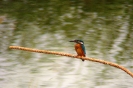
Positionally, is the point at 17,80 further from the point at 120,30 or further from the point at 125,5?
the point at 125,5

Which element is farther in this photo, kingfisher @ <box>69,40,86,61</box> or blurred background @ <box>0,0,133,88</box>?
blurred background @ <box>0,0,133,88</box>

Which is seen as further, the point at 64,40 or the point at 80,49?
the point at 64,40

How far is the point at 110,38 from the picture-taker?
33.0 feet

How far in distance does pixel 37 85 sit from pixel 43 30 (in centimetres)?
→ 414

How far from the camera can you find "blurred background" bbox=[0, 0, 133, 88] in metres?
7.70

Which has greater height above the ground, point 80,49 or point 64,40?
point 80,49

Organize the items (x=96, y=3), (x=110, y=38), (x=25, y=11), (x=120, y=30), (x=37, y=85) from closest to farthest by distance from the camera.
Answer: (x=37, y=85), (x=110, y=38), (x=120, y=30), (x=25, y=11), (x=96, y=3)

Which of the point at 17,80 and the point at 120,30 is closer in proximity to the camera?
the point at 17,80

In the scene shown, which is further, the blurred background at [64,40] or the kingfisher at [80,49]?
the blurred background at [64,40]

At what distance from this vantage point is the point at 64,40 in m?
10.1

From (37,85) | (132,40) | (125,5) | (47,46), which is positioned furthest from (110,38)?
(125,5)

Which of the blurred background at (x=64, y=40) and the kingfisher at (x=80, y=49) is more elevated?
the kingfisher at (x=80, y=49)

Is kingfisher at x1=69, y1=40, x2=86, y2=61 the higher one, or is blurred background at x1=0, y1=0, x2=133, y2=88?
kingfisher at x1=69, y1=40, x2=86, y2=61

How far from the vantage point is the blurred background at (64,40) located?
7.70 m
